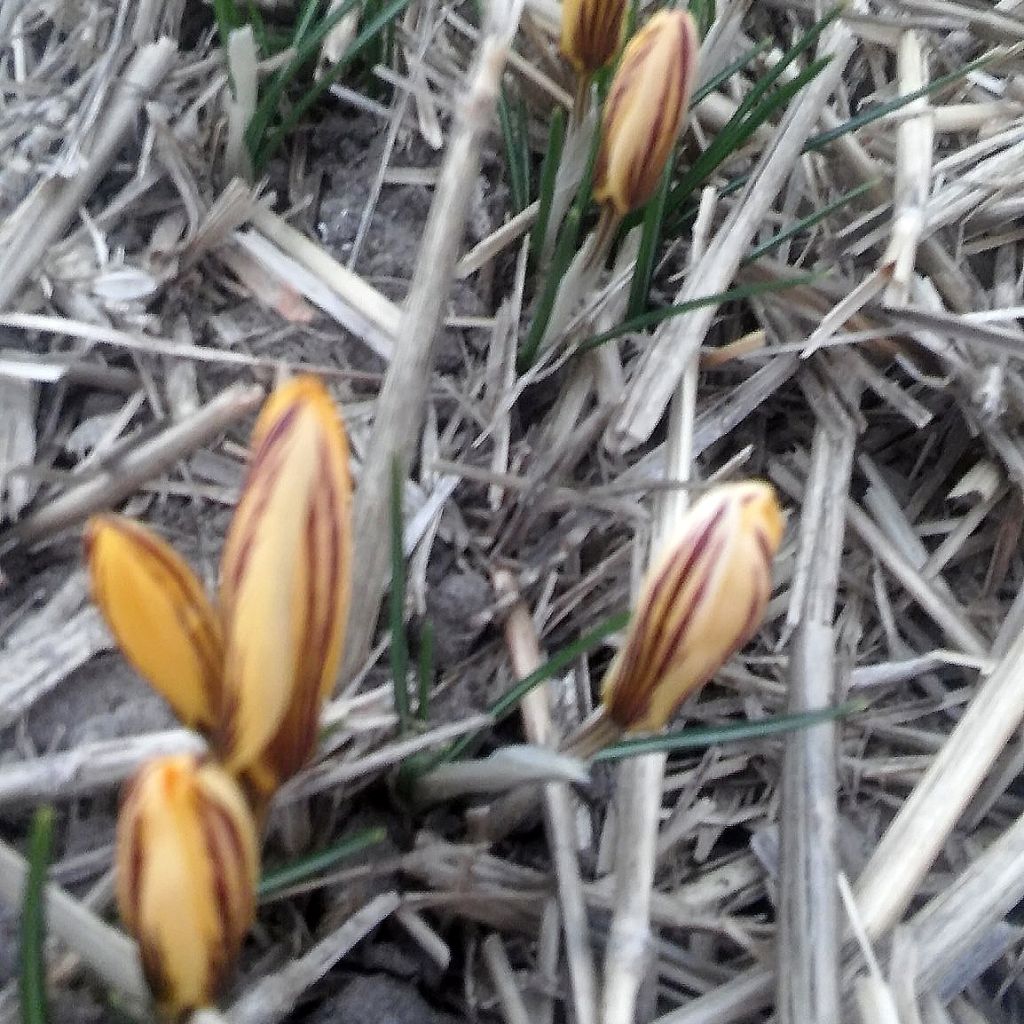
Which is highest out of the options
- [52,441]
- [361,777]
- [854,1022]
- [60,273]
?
[60,273]

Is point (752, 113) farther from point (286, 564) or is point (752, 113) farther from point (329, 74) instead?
point (286, 564)

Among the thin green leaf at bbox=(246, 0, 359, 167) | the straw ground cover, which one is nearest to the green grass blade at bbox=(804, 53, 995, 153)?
the straw ground cover

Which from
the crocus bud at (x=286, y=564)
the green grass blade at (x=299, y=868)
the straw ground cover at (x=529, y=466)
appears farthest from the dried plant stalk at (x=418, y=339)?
the crocus bud at (x=286, y=564)

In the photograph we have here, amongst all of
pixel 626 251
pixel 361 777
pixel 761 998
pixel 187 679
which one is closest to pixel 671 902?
pixel 761 998

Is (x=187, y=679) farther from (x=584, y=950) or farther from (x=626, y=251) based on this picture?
(x=626, y=251)

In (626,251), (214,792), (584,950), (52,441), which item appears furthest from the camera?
(626,251)
